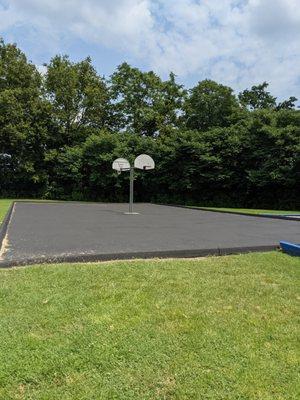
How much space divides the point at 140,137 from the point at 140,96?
250 inches

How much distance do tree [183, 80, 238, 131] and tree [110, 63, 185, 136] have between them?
4.45ft

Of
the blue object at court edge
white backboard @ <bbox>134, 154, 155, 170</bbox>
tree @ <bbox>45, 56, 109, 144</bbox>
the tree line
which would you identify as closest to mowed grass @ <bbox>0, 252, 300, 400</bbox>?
the blue object at court edge

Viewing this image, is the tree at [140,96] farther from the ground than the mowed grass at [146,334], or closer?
farther from the ground

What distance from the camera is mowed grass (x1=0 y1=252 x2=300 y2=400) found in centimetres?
225

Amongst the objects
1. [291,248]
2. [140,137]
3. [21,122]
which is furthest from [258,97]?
[291,248]

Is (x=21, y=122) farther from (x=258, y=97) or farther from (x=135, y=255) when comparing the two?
(x=135, y=255)

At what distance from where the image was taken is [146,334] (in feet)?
9.20

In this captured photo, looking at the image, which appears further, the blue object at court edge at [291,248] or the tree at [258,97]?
the tree at [258,97]

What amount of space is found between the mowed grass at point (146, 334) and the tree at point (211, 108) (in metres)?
26.3

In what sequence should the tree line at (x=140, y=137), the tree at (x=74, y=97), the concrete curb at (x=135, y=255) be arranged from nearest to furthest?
the concrete curb at (x=135, y=255), the tree line at (x=140, y=137), the tree at (x=74, y=97)

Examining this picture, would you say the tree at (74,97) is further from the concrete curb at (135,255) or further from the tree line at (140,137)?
the concrete curb at (135,255)

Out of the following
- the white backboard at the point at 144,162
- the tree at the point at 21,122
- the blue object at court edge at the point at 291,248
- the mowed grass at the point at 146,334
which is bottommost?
the mowed grass at the point at 146,334

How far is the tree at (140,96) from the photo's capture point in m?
30.2

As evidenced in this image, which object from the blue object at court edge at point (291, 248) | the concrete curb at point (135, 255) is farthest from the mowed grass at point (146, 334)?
the blue object at court edge at point (291, 248)
